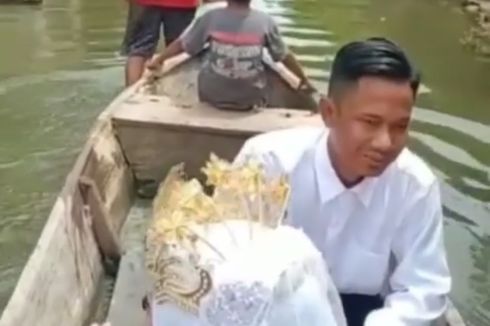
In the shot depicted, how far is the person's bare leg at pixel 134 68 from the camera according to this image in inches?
251

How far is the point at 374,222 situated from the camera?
2568 mm

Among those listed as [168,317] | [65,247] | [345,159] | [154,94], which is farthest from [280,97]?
[168,317]

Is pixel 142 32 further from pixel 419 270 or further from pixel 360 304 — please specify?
pixel 419 270

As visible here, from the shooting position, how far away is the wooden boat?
3354 mm

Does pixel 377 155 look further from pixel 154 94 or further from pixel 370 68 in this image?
pixel 154 94

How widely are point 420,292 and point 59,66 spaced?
6271mm

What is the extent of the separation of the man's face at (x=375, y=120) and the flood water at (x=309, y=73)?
2441 millimetres

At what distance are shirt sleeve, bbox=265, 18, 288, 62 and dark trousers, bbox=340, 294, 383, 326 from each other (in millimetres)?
2868

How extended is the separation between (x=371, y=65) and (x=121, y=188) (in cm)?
268

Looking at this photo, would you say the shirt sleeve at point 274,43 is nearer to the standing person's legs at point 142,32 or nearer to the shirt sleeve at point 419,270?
the standing person's legs at point 142,32

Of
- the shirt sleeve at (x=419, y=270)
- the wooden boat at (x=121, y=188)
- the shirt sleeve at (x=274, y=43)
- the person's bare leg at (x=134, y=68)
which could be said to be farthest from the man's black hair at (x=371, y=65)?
the person's bare leg at (x=134, y=68)

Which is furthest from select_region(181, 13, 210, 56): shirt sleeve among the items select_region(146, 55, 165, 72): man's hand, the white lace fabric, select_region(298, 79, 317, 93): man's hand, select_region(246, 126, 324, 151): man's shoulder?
the white lace fabric

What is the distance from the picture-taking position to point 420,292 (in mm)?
2498

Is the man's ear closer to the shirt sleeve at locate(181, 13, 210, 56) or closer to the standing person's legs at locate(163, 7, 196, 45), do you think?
the shirt sleeve at locate(181, 13, 210, 56)
